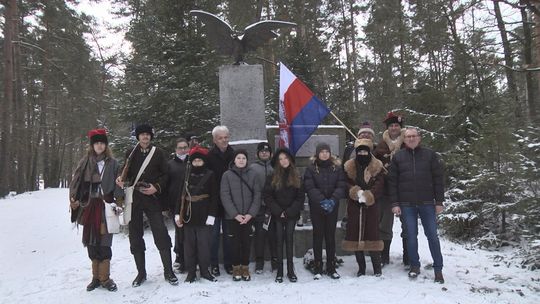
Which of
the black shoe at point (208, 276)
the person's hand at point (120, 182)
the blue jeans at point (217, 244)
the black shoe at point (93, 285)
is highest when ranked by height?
the person's hand at point (120, 182)

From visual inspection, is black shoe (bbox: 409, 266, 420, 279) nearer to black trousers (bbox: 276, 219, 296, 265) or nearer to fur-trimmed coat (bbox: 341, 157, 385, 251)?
fur-trimmed coat (bbox: 341, 157, 385, 251)

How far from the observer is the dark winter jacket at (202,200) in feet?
17.5

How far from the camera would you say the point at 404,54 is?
18.6 meters

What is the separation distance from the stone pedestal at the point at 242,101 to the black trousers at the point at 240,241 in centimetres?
198

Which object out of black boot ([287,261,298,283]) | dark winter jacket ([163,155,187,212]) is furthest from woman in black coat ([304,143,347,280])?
dark winter jacket ([163,155,187,212])

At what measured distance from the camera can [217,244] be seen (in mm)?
5969

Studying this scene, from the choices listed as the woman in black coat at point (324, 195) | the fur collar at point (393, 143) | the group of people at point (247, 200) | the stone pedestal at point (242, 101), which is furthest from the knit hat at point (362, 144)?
the stone pedestal at point (242, 101)

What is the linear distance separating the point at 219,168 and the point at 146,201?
1.09 meters

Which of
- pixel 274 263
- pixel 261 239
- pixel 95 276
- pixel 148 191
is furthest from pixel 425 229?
pixel 95 276

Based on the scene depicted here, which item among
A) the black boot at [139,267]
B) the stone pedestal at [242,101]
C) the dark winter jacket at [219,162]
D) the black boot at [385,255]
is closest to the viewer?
the black boot at [139,267]

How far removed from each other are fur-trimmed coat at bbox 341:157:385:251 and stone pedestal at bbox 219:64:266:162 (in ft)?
7.27

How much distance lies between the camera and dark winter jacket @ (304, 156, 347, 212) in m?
5.34

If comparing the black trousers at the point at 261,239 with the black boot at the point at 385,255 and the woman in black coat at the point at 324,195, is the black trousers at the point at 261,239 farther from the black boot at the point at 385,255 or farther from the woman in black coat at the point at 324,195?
Answer: the black boot at the point at 385,255

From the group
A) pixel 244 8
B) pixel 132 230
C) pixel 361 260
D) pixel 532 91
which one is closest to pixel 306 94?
pixel 361 260
